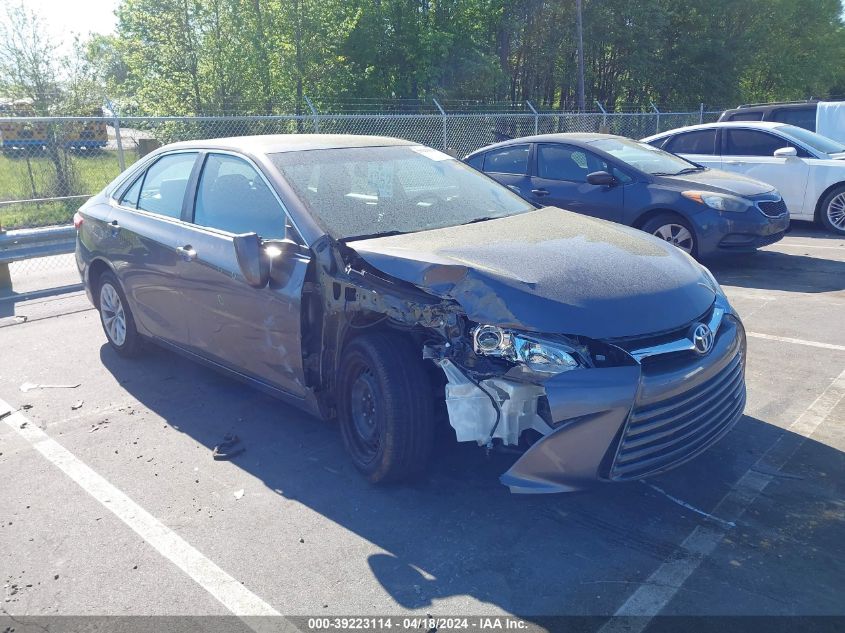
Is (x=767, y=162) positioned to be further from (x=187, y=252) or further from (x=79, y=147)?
(x=79, y=147)

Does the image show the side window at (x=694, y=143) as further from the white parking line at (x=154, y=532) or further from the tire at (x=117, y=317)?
the white parking line at (x=154, y=532)

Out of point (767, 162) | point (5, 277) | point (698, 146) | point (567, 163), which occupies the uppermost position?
point (567, 163)

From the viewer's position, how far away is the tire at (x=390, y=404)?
3.49 metres

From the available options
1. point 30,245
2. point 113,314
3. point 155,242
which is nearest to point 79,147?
point 30,245

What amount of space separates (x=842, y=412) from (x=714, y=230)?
3967mm

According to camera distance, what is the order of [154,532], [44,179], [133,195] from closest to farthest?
[154,532]
[133,195]
[44,179]

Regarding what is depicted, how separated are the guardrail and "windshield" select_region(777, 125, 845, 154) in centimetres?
995

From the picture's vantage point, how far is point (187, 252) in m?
4.68

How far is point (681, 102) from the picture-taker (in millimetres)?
34031

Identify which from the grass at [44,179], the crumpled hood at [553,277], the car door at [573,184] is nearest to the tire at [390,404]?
the crumpled hood at [553,277]

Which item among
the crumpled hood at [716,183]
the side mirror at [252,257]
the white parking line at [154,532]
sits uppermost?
the side mirror at [252,257]

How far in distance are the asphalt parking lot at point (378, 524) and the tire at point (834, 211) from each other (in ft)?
20.8

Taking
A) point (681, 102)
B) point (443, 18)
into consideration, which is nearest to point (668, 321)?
point (443, 18)

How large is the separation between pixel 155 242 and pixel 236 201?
0.87 meters
